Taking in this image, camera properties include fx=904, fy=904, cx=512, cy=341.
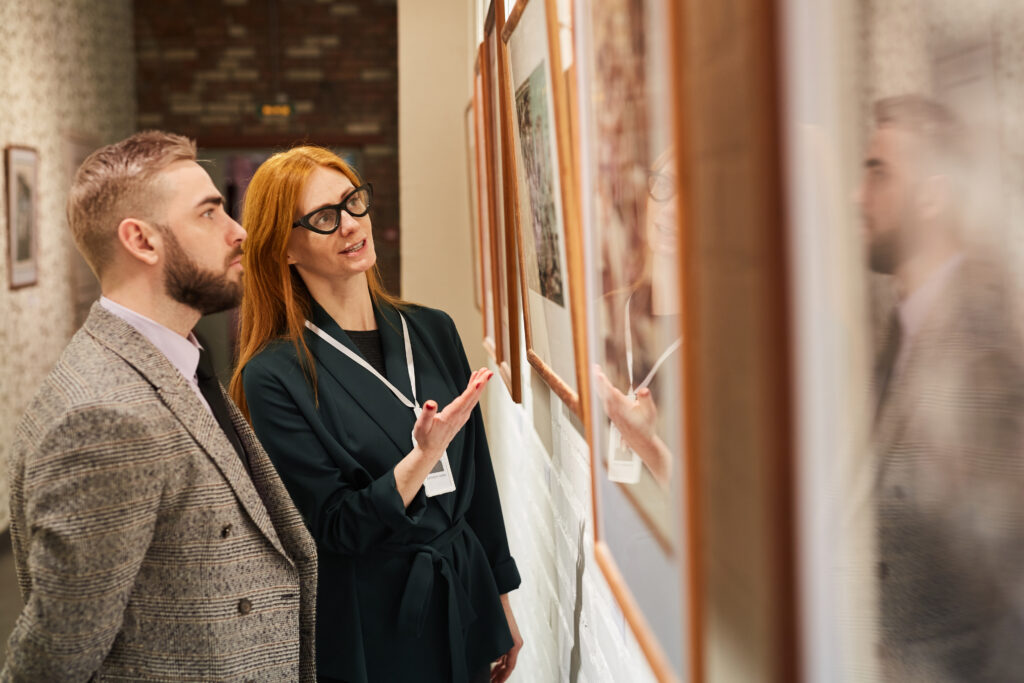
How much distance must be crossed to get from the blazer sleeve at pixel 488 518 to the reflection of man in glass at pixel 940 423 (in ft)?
6.20

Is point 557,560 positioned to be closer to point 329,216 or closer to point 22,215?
point 329,216

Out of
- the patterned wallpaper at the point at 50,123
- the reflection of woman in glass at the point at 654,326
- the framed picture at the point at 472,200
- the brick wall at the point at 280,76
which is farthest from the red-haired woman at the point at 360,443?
the brick wall at the point at 280,76

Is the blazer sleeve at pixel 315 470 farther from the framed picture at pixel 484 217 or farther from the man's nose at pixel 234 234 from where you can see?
the framed picture at pixel 484 217

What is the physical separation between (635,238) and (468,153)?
150 inches

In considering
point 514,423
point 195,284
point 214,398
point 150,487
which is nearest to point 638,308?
point 150,487

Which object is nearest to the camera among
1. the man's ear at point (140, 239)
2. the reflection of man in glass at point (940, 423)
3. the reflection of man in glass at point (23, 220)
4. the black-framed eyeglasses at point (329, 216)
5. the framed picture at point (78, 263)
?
the reflection of man in glass at point (940, 423)

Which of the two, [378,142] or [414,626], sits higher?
[378,142]

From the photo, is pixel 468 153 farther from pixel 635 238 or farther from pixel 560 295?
pixel 635 238

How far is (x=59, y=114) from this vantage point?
738 centimetres

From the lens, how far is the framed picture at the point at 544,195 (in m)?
1.29

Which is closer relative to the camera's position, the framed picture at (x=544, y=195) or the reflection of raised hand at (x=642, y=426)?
the reflection of raised hand at (x=642, y=426)

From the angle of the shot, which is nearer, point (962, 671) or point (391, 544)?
point (962, 671)

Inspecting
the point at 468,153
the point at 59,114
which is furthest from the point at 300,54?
the point at 468,153

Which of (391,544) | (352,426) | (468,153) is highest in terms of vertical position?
(468,153)
